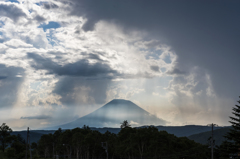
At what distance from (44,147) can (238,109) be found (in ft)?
325

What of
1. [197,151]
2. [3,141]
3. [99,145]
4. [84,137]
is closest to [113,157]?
[99,145]

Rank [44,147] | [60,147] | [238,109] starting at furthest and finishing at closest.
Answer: [44,147] < [60,147] < [238,109]

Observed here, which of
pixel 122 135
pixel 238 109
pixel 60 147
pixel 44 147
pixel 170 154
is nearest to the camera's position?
pixel 238 109

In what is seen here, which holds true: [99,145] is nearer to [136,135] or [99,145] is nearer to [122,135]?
[122,135]

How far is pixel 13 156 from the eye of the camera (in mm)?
102375

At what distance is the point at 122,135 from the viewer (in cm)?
10119

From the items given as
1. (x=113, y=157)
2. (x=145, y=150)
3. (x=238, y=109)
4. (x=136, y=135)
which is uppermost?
(x=238, y=109)

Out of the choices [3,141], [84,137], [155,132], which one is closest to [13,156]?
[3,141]

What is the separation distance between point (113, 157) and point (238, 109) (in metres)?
65.2

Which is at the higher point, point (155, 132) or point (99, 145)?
point (155, 132)

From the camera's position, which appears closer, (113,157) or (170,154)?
(170,154)

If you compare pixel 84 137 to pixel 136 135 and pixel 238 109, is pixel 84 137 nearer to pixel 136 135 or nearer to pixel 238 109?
pixel 136 135

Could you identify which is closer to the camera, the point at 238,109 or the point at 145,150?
the point at 238,109

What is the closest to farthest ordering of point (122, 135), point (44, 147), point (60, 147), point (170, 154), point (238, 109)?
point (238, 109), point (170, 154), point (122, 135), point (60, 147), point (44, 147)
